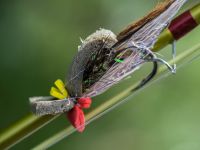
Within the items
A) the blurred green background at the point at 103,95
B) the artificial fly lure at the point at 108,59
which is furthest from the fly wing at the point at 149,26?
the blurred green background at the point at 103,95

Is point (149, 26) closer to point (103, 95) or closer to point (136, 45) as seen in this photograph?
point (136, 45)

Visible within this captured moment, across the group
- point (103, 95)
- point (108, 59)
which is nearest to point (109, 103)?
point (108, 59)

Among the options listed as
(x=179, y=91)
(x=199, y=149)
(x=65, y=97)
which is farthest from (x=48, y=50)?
(x=65, y=97)

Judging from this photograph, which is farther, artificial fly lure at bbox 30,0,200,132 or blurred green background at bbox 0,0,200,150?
blurred green background at bbox 0,0,200,150

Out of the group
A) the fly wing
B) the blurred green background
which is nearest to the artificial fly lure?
the fly wing

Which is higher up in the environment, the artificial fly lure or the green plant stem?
the artificial fly lure

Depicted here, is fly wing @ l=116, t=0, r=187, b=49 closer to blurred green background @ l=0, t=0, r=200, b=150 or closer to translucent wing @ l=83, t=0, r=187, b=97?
translucent wing @ l=83, t=0, r=187, b=97

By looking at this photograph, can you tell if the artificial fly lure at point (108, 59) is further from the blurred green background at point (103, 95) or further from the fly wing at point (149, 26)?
the blurred green background at point (103, 95)

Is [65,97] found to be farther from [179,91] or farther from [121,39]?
[179,91]
